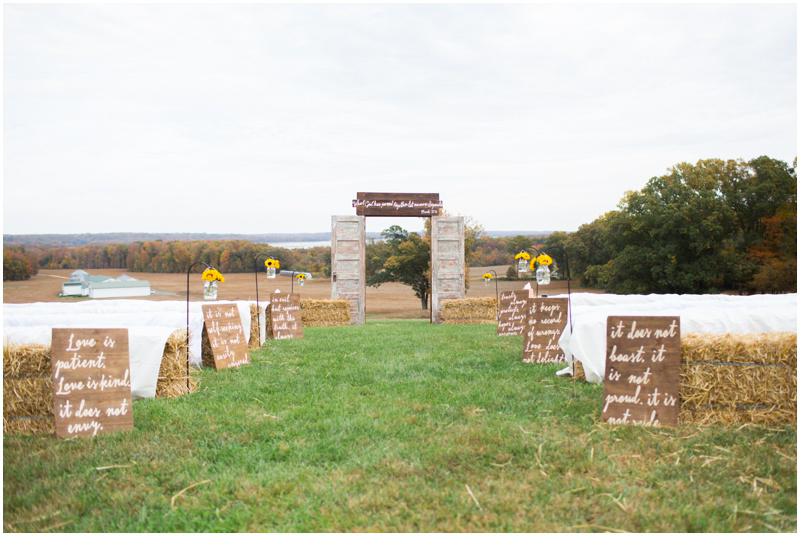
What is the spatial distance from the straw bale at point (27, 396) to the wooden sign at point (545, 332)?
186 inches

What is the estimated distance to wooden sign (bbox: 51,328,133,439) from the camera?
13.9 ft

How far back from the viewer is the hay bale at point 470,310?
1614 centimetres

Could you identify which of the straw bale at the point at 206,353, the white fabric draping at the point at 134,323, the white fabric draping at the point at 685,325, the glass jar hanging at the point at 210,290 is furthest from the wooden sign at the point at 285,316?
the white fabric draping at the point at 685,325

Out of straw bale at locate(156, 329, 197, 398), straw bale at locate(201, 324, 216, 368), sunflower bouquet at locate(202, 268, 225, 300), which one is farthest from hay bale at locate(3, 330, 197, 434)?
straw bale at locate(201, 324, 216, 368)

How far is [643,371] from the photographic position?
4.40 meters

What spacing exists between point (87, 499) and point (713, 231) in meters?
28.6

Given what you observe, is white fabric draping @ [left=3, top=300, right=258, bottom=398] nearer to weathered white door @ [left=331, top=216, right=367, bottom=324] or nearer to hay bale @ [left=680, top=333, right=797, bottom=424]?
hay bale @ [left=680, top=333, right=797, bottom=424]

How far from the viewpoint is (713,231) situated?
26812mm

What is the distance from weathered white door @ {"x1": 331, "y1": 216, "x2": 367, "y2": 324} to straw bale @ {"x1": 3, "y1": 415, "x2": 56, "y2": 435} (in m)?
12.7

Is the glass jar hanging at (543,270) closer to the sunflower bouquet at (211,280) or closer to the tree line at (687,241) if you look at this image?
the sunflower bouquet at (211,280)

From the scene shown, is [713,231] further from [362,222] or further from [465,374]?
[465,374]

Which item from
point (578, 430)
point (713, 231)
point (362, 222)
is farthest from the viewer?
point (713, 231)

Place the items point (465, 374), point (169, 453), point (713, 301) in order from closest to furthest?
1. point (169, 453)
2. point (465, 374)
3. point (713, 301)

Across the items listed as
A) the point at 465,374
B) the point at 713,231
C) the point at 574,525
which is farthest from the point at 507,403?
the point at 713,231
